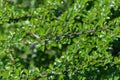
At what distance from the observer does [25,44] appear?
2.75m

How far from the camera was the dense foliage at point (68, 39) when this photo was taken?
2.58 meters

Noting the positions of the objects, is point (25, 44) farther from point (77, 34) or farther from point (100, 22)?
point (100, 22)

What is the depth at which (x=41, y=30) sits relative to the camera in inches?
104

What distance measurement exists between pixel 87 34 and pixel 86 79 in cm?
35

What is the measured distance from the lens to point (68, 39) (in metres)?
2.69

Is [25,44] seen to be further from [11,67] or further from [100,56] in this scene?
[100,56]

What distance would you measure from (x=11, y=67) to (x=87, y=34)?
2.10 ft

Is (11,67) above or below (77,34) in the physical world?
below

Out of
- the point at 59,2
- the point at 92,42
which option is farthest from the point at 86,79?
the point at 59,2

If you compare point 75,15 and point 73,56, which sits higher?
point 75,15

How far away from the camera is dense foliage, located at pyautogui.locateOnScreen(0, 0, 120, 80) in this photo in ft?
8.46

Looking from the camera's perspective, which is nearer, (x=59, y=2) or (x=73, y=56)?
(x=73, y=56)

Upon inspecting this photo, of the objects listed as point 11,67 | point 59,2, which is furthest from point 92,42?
point 11,67

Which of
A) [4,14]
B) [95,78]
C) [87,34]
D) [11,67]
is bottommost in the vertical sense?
[95,78]
